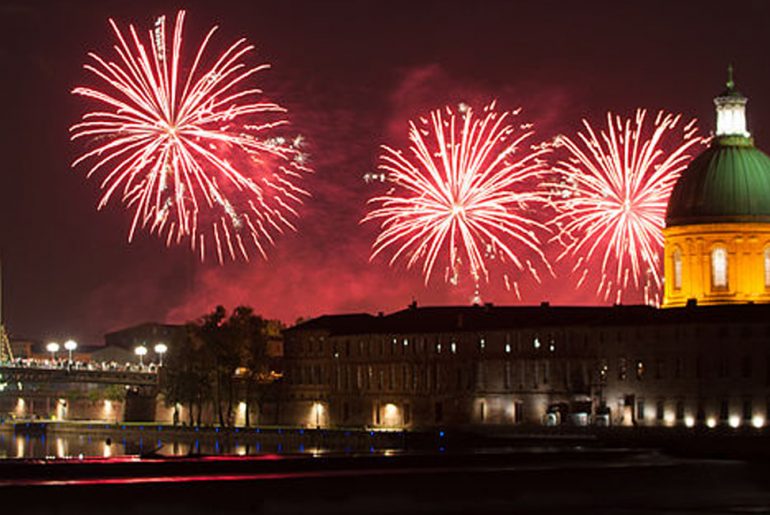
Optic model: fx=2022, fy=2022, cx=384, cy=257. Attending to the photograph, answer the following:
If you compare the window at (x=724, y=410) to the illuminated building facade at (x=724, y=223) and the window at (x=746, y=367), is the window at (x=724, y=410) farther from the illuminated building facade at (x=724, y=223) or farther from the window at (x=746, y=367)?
the illuminated building facade at (x=724, y=223)

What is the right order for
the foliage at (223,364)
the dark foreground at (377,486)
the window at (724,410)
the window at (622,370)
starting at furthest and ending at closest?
1. the foliage at (223,364)
2. the window at (622,370)
3. the window at (724,410)
4. the dark foreground at (377,486)

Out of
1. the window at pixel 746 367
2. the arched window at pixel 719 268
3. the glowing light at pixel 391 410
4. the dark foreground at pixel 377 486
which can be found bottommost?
the dark foreground at pixel 377 486

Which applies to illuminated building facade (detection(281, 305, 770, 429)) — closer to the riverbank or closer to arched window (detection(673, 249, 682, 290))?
arched window (detection(673, 249, 682, 290))

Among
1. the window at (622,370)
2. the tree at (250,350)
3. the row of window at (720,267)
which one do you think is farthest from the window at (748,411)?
the tree at (250,350)

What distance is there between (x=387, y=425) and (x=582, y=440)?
3836cm

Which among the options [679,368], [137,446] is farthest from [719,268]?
[137,446]

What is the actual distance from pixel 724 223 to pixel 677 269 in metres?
5.72

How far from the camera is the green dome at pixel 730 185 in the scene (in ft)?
481

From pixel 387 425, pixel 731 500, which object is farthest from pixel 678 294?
pixel 731 500

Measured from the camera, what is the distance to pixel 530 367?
152875 millimetres

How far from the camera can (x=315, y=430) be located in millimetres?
150750

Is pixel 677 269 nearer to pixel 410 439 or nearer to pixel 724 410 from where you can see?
pixel 724 410

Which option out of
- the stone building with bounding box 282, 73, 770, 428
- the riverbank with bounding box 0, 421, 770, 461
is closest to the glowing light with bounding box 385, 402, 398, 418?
the stone building with bounding box 282, 73, 770, 428

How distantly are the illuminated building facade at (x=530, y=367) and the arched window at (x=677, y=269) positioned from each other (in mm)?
3373
